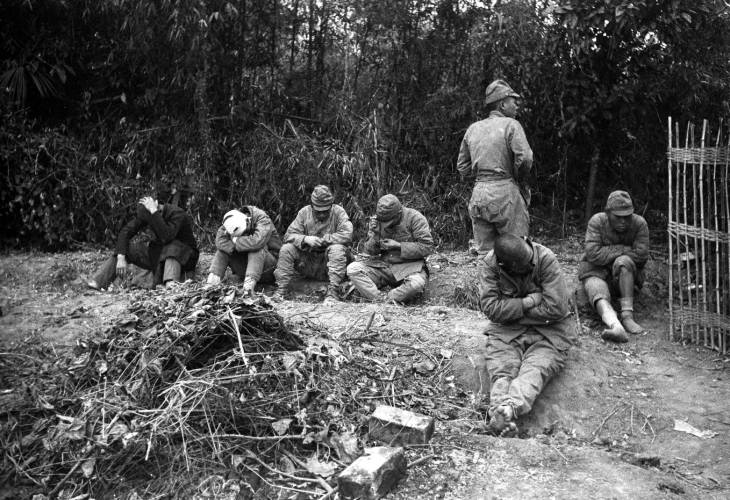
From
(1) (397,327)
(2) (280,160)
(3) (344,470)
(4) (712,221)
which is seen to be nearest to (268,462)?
(3) (344,470)

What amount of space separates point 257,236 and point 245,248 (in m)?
0.19

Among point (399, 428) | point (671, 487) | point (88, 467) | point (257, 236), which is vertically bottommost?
point (671, 487)

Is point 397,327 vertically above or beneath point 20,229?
beneath

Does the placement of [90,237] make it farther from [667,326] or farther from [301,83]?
[667,326]

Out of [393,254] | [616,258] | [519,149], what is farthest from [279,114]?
[616,258]

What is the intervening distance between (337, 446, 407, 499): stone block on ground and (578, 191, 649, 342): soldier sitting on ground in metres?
3.34

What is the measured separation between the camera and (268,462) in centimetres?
395

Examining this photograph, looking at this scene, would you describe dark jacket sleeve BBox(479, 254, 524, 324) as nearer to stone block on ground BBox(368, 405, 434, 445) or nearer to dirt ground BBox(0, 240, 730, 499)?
dirt ground BBox(0, 240, 730, 499)

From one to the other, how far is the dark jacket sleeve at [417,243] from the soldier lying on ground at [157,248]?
2487mm

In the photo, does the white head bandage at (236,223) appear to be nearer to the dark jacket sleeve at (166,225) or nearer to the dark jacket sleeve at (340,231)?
the dark jacket sleeve at (166,225)

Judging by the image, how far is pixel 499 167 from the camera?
21.4 ft

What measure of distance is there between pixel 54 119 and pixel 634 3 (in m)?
7.82

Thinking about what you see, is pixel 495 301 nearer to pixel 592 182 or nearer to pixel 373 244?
pixel 373 244

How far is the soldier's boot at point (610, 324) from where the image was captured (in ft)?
20.0
